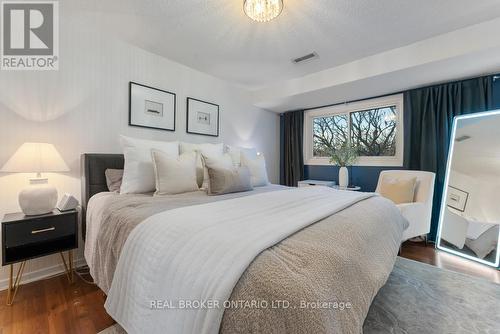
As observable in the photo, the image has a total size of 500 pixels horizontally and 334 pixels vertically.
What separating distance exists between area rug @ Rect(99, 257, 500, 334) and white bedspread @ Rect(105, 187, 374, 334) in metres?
0.64

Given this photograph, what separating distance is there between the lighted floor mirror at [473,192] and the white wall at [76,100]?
11.2 ft

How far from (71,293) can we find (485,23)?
13.8 feet

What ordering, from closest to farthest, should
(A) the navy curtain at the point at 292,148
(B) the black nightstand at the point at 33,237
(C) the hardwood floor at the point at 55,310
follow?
(C) the hardwood floor at the point at 55,310 < (B) the black nightstand at the point at 33,237 < (A) the navy curtain at the point at 292,148

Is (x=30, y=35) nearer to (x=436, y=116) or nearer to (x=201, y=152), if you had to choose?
(x=201, y=152)

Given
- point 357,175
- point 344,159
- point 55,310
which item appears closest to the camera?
point 55,310

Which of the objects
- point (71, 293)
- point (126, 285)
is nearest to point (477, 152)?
point (126, 285)

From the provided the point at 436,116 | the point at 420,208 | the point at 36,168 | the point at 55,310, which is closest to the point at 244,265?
the point at 55,310

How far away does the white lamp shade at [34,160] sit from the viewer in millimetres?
1552

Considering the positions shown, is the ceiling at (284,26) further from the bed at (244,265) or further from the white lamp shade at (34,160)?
the bed at (244,265)

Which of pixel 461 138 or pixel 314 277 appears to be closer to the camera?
pixel 314 277

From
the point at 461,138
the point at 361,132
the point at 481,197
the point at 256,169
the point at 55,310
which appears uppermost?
the point at 361,132

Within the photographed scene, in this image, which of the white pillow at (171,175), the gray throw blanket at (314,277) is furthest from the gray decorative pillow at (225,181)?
the gray throw blanket at (314,277)

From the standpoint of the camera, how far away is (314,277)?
0.67m

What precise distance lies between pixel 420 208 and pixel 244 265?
2.68m
